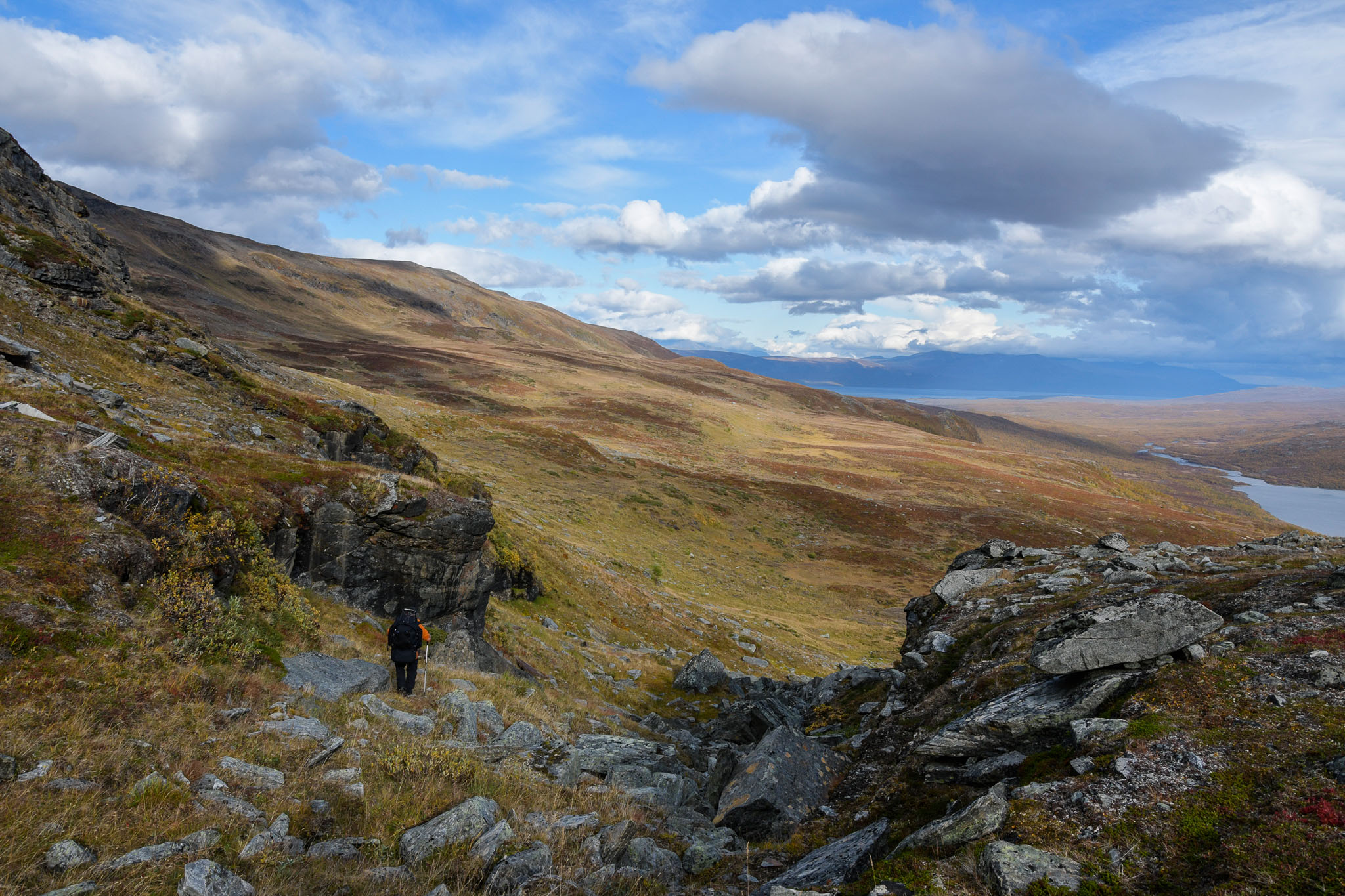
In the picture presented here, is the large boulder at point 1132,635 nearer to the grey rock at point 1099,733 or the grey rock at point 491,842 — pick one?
the grey rock at point 1099,733

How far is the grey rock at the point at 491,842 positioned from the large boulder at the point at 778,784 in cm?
371

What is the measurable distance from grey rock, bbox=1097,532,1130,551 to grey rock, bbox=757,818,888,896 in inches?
545

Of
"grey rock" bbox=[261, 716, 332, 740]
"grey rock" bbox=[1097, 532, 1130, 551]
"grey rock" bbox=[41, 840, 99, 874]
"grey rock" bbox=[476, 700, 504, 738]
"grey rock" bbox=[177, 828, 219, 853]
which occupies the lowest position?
"grey rock" bbox=[476, 700, 504, 738]

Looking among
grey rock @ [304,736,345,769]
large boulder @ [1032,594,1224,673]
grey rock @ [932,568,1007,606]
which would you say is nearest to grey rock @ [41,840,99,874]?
grey rock @ [304,736,345,769]

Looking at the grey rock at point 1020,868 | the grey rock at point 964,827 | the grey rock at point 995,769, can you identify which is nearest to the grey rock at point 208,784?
the grey rock at point 964,827

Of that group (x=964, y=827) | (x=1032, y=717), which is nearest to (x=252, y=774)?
(x=964, y=827)

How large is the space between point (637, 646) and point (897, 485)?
5639cm

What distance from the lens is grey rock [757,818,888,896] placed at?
6.38 meters

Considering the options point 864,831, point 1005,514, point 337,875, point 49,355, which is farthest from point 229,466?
point 1005,514

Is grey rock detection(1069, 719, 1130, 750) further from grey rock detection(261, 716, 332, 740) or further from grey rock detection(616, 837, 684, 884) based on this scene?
grey rock detection(261, 716, 332, 740)

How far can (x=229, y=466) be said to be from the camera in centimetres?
1383

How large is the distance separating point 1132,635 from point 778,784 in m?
5.58

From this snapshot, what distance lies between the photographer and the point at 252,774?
713 centimetres

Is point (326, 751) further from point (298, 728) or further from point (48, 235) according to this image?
point (48, 235)
